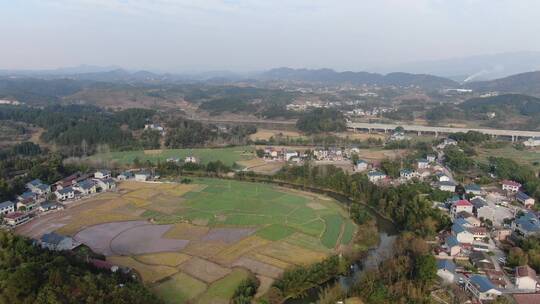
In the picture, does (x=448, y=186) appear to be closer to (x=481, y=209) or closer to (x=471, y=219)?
(x=481, y=209)

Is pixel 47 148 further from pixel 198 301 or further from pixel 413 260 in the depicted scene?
pixel 413 260

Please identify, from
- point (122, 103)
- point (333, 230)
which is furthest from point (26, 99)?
point (333, 230)

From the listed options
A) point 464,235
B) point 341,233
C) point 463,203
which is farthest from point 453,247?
point 463,203

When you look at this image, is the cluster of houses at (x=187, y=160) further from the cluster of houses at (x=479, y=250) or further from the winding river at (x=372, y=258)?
the cluster of houses at (x=479, y=250)

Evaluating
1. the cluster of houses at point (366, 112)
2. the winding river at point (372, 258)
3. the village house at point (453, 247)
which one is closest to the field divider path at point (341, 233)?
the winding river at point (372, 258)

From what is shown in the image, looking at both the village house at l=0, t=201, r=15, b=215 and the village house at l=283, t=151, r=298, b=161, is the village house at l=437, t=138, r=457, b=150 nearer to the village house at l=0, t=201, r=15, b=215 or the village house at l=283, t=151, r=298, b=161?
the village house at l=283, t=151, r=298, b=161
